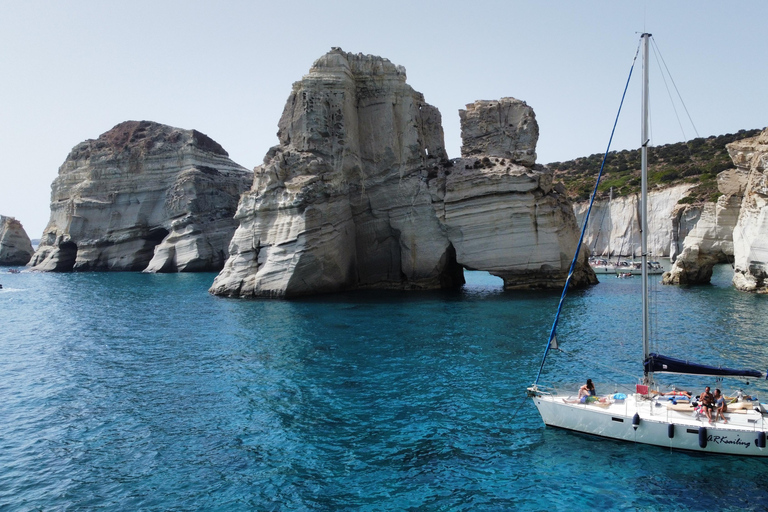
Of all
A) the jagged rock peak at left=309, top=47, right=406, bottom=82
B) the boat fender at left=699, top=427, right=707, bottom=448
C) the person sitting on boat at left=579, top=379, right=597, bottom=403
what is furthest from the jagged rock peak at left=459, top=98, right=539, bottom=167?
the boat fender at left=699, top=427, right=707, bottom=448

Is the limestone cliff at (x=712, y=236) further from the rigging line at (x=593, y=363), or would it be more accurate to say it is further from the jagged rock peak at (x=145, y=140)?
the jagged rock peak at (x=145, y=140)

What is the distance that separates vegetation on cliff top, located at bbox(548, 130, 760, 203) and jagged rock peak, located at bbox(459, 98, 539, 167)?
3089 cm

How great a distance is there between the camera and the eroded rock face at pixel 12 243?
10869 centimetres

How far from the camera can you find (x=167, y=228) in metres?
85.1

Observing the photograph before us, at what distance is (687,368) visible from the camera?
17.8m

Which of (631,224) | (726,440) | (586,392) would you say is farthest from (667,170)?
(726,440)

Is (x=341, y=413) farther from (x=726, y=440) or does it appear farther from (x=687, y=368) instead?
(x=726, y=440)

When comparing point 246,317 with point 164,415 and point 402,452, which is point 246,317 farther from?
point 402,452

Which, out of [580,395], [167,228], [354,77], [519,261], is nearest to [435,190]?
[519,261]

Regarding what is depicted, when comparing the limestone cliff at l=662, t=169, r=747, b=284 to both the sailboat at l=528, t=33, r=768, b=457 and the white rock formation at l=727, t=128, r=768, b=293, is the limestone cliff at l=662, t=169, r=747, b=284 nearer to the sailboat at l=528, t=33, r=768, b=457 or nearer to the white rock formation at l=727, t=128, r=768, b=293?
the white rock formation at l=727, t=128, r=768, b=293

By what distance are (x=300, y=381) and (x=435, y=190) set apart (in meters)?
29.8

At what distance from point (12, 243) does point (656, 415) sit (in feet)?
404

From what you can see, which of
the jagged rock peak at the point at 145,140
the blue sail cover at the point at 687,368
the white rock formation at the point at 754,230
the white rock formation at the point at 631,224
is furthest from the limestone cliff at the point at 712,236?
the jagged rock peak at the point at 145,140

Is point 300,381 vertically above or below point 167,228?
below
